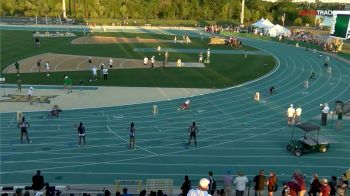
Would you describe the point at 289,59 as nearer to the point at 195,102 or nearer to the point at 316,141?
the point at 195,102

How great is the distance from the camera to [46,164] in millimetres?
18031

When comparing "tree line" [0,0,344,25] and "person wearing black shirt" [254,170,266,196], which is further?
"tree line" [0,0,344,25]

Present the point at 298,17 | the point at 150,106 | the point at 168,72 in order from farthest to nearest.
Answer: the point at 298,17, the point at 168,72, the point at 150,106

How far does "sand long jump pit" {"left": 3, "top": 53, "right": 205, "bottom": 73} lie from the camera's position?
39000mm

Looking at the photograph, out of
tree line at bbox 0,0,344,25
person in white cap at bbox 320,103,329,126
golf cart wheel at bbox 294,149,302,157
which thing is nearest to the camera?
golf cart wheel at bbox 294,149,302,157

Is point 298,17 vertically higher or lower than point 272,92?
higher

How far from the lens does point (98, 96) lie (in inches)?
1157

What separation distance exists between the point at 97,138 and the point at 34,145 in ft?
9.57

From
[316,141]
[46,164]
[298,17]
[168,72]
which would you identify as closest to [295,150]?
[316,141]

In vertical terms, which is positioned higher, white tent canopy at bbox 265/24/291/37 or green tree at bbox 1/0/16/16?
green tree at bbox 1/0/16/16

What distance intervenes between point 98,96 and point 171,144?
402 inches

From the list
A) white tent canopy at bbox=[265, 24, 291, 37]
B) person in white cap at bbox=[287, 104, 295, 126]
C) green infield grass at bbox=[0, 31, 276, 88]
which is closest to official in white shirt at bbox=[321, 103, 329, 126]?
person in white cap at bbox=[287, 104, 295, 126]

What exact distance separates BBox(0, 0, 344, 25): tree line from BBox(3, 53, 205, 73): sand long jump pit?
62.9 metres

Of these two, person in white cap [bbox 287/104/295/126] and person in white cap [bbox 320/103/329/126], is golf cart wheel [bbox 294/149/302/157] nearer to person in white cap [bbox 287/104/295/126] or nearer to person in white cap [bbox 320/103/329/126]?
person in white cap [bbox 287/104/295/126]
